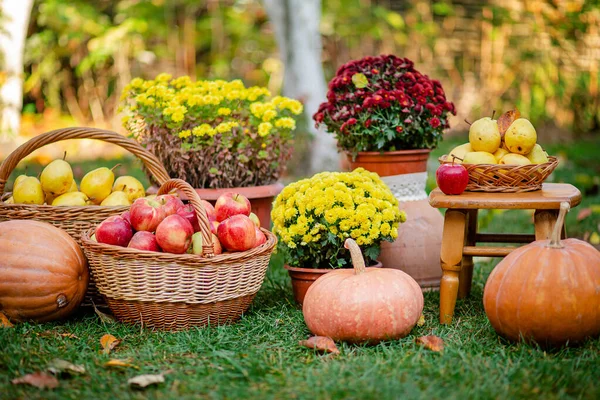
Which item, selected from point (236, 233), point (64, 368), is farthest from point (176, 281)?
point (64, 368)

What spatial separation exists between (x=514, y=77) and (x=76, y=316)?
26.9 ft

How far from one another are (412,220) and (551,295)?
3.55 ft

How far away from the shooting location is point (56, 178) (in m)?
3.17

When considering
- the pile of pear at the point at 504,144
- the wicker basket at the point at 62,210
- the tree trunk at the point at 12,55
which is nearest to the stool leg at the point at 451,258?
the pile of pear at the point at 504,144

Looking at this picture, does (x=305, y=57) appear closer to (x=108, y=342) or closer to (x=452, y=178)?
(x=452, y=178)

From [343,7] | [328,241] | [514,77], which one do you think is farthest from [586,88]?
[328,241]

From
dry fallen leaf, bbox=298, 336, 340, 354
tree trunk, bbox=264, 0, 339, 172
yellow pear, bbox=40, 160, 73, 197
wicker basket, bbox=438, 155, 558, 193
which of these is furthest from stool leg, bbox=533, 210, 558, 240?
tree trunk, bbox=264, 0, 339, 172

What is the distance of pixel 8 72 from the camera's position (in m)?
8.48

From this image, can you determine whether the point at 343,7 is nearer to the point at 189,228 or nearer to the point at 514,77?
the point at 514,77

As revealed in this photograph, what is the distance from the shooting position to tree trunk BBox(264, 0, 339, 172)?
706cm

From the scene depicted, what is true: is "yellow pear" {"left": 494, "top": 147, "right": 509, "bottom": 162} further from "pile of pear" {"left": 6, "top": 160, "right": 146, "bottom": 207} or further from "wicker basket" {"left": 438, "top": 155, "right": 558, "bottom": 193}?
"pile of pear" {"left": 6, "top": 160, "right": 146, "bottom": 207}

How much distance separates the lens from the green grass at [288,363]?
2.08 metres

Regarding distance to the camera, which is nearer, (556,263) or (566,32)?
(556,263)

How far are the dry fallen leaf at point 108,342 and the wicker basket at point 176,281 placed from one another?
0.18 meters
